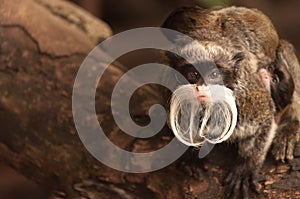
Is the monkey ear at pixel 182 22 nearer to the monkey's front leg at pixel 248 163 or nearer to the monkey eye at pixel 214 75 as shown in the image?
the monkey eye at pixel 214 75

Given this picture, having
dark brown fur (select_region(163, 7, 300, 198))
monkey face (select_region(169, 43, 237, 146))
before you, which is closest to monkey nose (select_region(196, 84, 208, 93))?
monkey face (select_region(169, 43, 237, 146))

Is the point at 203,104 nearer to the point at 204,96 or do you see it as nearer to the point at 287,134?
the point at 204,96

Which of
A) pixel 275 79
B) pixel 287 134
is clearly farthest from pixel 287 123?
pixel 275 79

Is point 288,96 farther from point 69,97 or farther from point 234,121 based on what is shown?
point 69,97

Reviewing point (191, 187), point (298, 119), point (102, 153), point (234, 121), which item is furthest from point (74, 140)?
point (298, 119)

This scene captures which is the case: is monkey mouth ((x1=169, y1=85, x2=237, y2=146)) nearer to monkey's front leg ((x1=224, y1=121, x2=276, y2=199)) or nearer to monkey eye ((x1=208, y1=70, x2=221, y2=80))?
monkey eye ((x1=208, y1=70, x2=221, y2=80))

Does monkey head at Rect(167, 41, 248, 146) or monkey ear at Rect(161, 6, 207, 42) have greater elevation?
monkey ear at Rect(161, 6, 207, 42)
